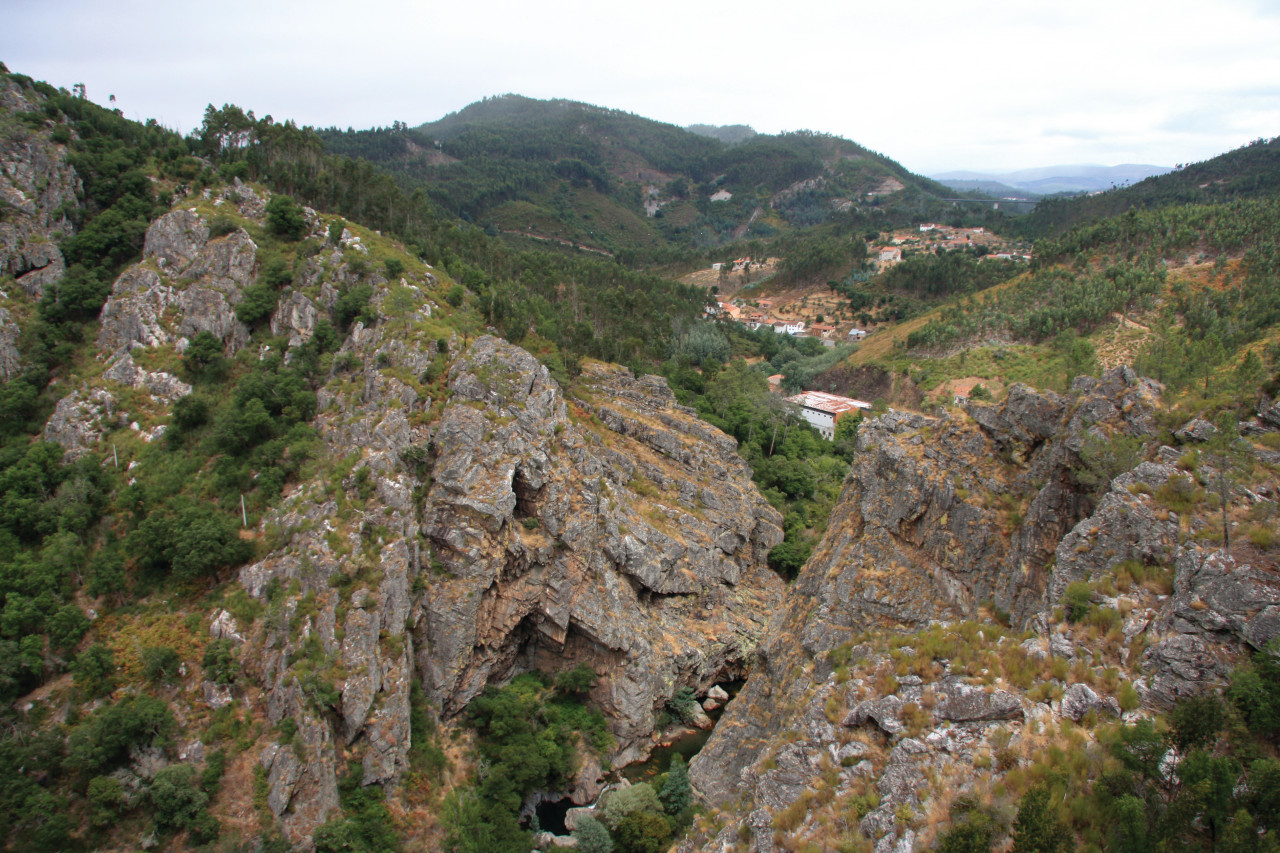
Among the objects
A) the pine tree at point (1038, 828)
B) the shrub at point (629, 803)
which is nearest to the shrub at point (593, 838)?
the shrub at point (629, 803)

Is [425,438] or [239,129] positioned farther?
[239,129]

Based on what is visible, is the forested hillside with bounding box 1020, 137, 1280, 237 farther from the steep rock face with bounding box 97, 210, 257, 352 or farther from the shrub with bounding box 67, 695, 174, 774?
the shrub with bounding box 67, 695, 174, 774

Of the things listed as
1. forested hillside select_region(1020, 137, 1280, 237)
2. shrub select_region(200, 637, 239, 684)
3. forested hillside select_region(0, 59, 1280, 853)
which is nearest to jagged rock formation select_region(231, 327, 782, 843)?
forested hillside select_region(0, 59, 1280, 853)

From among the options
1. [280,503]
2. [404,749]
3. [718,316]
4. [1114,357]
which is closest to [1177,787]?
[404,749]

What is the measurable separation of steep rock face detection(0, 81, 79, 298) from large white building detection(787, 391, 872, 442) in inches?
3001

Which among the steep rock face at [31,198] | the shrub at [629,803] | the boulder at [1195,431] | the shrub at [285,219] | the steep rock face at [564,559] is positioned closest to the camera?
the boulder at [1195,431]

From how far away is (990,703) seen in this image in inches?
652

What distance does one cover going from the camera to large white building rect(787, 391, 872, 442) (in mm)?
83188

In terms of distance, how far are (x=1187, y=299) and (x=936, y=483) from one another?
69.9m

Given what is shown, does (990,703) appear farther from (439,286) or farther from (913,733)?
(439,286)

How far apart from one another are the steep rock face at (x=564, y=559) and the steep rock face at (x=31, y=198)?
35182mm

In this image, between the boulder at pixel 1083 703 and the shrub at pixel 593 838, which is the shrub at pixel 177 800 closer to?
the shrub at pixel 593 838

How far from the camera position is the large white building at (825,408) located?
273ft

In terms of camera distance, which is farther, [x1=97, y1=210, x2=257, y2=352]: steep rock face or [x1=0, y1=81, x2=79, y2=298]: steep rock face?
[x1=0, y1=81, x2=79, y2=298]: steep rock face
